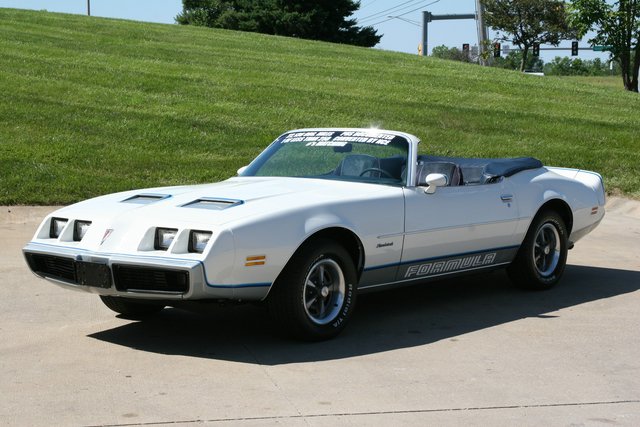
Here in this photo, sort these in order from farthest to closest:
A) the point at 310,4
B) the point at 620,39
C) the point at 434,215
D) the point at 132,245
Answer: the point at 310,4, the point at 620,39, the point at 434,215, the point at 132,245

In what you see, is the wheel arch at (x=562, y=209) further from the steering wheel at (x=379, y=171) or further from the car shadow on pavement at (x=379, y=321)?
the steering wheel at (x=379, y=171)

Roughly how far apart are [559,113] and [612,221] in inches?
306

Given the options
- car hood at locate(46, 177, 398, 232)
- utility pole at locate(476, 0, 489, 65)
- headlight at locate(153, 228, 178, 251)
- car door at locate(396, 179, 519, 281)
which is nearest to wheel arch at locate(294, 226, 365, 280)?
car hood at locate(46, 177, 398, 232)

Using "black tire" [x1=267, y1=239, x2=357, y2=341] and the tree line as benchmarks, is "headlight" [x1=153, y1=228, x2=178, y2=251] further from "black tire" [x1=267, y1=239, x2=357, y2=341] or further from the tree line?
the tree line

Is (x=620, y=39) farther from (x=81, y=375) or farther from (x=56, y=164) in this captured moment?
(x=81, y=375)

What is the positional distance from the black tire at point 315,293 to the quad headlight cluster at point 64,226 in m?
1.27

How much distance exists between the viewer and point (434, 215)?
24.5 ft

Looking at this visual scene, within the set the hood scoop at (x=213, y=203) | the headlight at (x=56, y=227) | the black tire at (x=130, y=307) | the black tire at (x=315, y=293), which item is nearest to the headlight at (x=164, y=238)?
the hood scoop at (x=213, y=203)

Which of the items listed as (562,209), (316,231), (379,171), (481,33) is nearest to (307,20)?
(481,33)

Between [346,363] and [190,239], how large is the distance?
1182 millimetres

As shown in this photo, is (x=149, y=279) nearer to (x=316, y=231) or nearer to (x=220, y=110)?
(x=316, y=231)

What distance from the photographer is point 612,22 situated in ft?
108

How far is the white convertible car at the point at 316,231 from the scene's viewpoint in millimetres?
A: 6156

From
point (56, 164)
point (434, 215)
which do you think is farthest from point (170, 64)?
point (434, 215)
